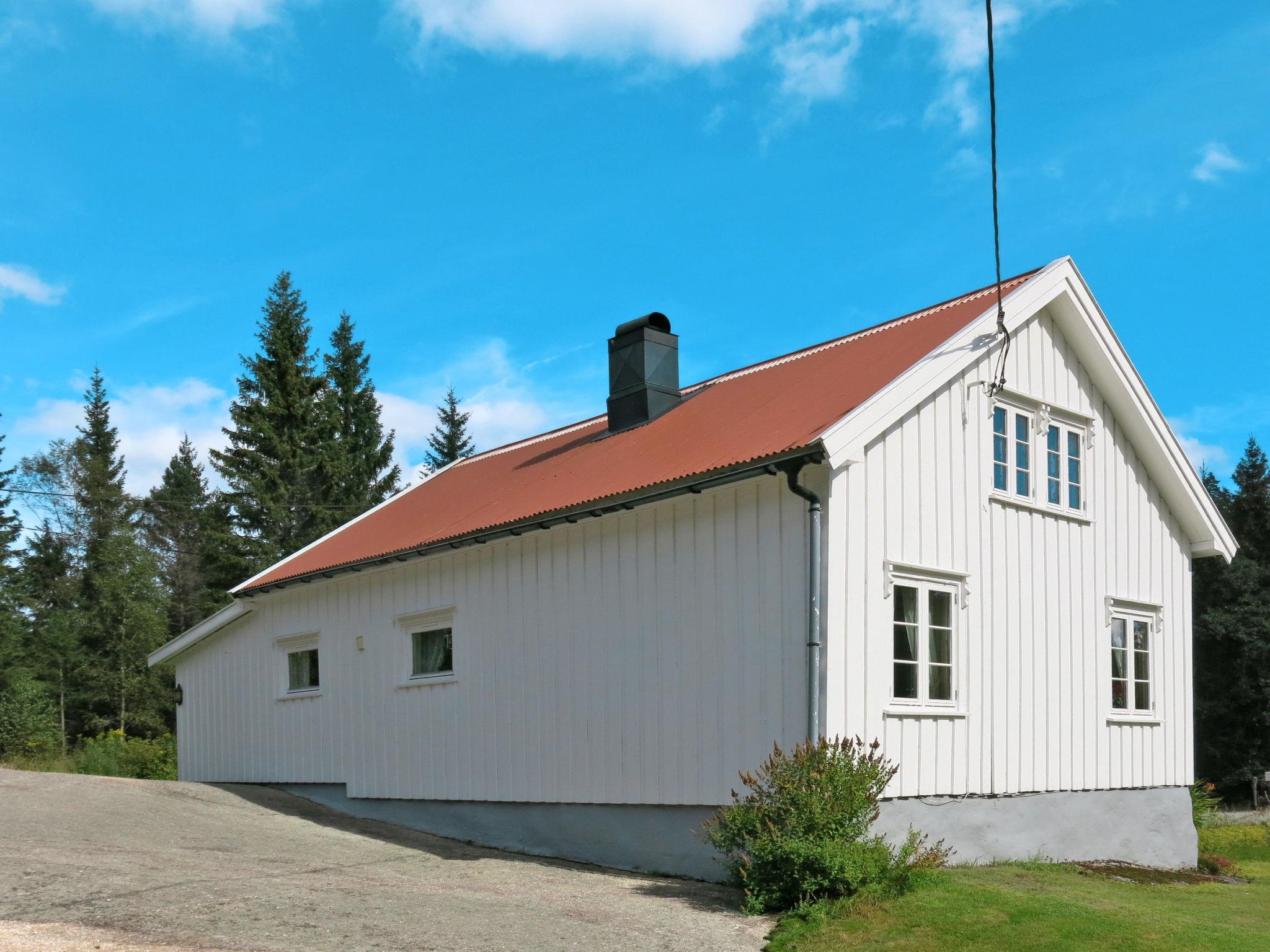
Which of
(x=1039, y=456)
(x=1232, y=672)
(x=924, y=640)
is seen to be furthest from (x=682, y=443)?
(x=1232, y=672)

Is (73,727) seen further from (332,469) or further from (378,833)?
(378,833)

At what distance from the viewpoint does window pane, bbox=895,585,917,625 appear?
1252 cm

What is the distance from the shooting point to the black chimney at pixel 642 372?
17.3 m

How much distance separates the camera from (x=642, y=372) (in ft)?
57.1

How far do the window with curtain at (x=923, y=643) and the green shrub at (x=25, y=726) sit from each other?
2307 centimetres

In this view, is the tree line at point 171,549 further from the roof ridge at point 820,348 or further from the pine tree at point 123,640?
the roof ridge at point 820,348

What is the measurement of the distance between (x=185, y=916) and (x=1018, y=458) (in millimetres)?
9858

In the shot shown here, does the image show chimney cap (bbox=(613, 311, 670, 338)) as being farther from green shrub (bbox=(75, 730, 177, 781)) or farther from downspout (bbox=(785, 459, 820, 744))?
green shrub (bbox=(75, 730, 177, 781))

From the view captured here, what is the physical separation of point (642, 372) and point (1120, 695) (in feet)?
24.5

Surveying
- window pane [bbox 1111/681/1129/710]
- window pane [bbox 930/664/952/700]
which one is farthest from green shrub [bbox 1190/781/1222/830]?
window pane [bbox 930/664/952/700]

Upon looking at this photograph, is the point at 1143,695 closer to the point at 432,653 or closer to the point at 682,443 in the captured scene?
the point at 682,443

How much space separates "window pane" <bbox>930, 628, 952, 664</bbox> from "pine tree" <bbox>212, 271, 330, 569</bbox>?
104 feet

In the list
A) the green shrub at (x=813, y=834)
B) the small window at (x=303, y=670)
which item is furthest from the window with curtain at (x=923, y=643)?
the small window at (x=303, y=670)

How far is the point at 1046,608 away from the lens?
14258 mm
